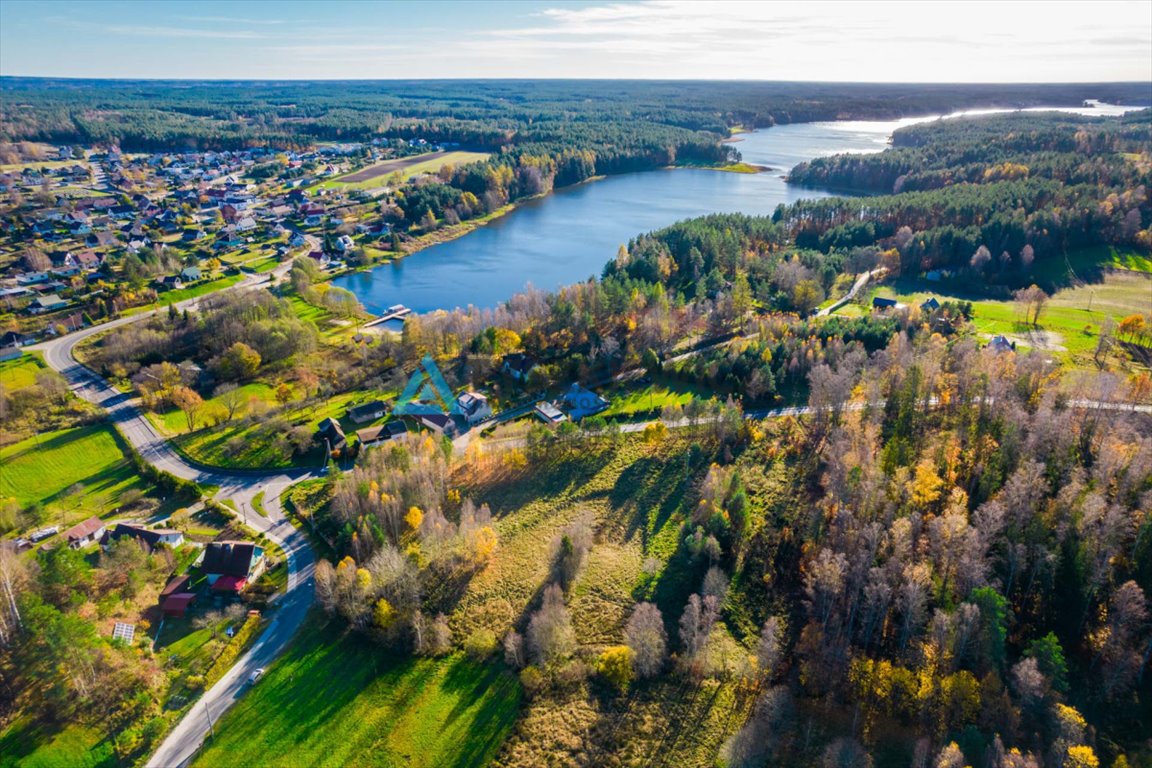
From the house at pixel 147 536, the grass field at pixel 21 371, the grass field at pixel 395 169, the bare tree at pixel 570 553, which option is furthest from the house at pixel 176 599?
the grass field at pixel 395 169

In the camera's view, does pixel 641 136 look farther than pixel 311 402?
Yes

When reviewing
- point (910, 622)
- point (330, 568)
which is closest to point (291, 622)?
point (330, 568)

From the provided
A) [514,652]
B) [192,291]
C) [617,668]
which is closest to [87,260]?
[192,291]

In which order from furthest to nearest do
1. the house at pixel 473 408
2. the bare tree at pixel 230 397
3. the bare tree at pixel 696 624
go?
the bare tree at pixel 230 397 < the house at pixel 473 408 < the bare tree at pixel 696 624

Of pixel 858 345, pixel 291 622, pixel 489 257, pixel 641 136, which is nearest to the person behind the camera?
pixel 291 622

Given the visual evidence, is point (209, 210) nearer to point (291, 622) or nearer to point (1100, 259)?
point (291, 622)

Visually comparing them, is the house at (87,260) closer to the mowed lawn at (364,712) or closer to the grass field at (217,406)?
the grass field at (217,406)

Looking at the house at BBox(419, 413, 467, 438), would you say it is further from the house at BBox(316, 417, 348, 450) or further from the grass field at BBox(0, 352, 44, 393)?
the grass field at BBox(0, 352, 44, 393)
